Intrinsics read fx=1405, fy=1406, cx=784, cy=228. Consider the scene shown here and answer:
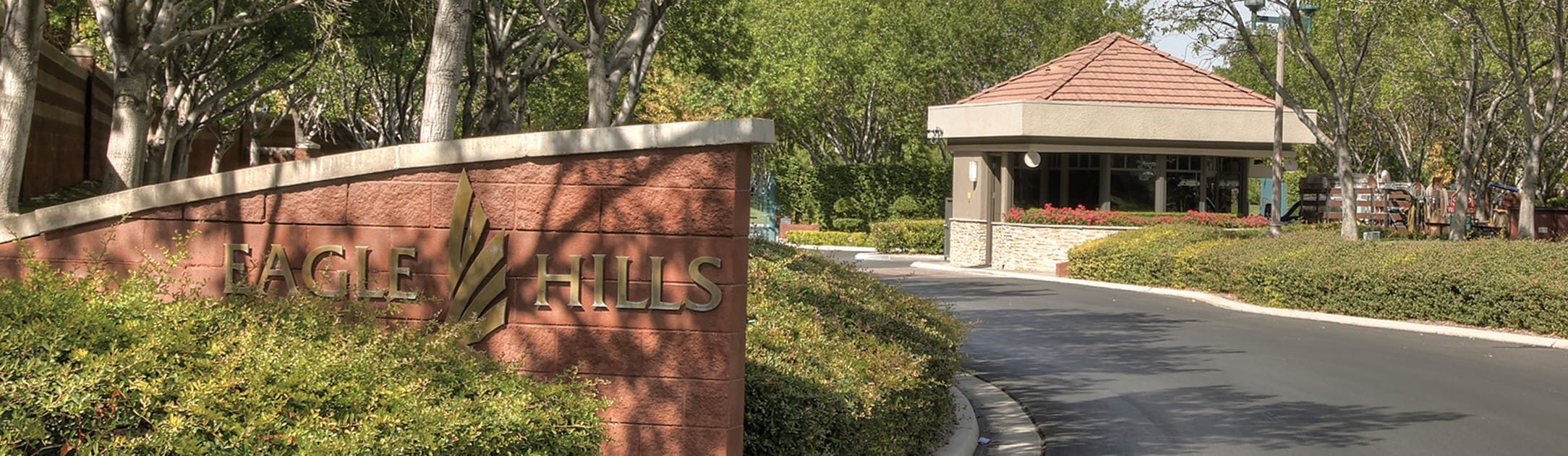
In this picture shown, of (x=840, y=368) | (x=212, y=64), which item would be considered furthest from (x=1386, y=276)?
(x=212, y=64)

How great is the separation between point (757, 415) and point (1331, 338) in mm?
13039

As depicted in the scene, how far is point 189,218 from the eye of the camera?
7.21 meters

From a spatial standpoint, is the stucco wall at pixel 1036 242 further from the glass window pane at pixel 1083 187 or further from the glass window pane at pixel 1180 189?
the glass window pane at pixel 1180 189

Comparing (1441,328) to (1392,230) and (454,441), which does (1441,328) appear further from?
(454,441)

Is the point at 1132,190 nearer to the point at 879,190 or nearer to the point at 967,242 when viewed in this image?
the point at 967,242

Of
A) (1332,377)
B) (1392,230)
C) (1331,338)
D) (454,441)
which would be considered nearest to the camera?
(454,441)

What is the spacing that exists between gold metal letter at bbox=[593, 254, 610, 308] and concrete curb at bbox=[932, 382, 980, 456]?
3642mm

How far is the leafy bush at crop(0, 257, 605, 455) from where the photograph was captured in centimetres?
477

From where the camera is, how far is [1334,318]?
21047 mm

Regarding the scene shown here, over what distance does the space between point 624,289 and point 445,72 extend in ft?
16.0

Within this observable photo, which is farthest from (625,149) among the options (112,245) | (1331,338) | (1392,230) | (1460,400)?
(1392,230)

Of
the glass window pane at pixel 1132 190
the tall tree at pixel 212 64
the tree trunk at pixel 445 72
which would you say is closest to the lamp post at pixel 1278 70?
the glass window pane at pixel 1132 190

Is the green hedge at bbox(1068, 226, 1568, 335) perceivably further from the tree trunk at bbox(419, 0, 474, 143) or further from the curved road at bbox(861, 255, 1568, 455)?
the tree trunk at bbox(419, 0, 474, 143)

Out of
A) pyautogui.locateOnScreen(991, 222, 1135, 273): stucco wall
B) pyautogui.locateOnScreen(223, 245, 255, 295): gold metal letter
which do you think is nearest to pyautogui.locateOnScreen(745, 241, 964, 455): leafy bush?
pyautogui.locateOnScreen(223, 245, 255, 295): gold metal letter
